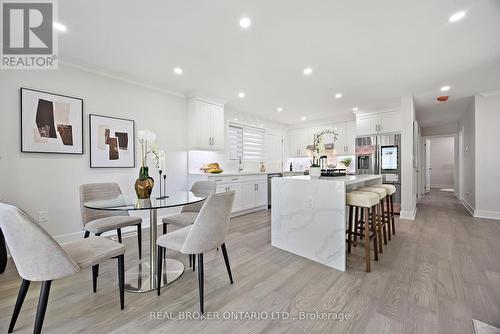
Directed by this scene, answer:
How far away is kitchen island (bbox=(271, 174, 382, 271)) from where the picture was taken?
214 centimetres

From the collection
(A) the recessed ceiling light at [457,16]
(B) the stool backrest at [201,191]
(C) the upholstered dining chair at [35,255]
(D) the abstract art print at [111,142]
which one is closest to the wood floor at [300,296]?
(C) the upholstered dining chair at [35,255]

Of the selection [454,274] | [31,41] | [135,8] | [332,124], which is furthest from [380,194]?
[31,41]

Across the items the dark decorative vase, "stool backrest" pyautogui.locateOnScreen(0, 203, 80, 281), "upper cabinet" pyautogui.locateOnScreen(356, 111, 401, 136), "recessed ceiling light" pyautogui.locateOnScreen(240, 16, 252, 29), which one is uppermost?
"recessed ceiling light" pyautogui.locateOnScreen(240, 16, 252, 29)

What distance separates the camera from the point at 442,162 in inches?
379

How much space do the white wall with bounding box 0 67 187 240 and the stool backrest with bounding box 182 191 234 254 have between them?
236cm

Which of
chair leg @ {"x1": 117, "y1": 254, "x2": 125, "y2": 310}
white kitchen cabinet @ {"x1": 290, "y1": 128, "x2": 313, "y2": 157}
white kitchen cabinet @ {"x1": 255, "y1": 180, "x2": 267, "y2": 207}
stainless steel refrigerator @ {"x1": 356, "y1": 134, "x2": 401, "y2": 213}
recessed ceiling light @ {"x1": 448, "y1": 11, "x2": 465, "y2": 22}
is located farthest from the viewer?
white kitchen cabinet @ {"x1": 290, "y1": 128, "x2": 313, "y2": 157}

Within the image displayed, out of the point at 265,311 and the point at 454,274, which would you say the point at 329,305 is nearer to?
the point at 265,311

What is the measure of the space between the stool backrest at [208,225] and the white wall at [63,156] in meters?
2.36

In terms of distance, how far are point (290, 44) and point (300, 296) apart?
2602 mm

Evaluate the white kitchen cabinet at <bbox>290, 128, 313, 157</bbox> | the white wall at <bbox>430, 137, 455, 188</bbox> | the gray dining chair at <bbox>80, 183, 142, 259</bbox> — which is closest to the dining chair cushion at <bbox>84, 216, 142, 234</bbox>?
the gray dining chair at <bbox>80, 183, 142, 259</bbox>

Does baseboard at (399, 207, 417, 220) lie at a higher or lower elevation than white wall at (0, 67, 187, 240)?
lower

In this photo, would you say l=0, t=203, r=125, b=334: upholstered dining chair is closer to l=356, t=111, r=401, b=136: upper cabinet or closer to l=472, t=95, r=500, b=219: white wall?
l=356, t=111, r=401, b=136: upper cabinet

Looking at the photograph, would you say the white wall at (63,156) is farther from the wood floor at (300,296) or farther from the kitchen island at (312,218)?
the kitchen island at (312,218)

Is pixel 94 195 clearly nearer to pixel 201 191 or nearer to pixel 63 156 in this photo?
pixel 63 156
